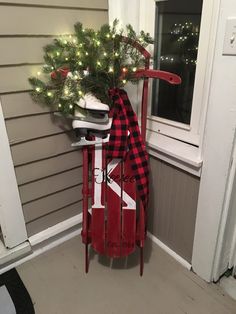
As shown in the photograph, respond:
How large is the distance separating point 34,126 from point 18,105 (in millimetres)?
146

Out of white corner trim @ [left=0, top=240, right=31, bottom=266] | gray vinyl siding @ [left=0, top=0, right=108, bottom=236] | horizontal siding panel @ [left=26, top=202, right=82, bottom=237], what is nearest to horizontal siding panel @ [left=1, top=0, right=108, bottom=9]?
gray vinyl siding @ [left=0, top=0, right=108, bottom=236]

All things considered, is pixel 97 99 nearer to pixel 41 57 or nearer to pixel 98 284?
pixel 41 57

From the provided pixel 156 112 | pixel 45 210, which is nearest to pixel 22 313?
pixel 45 210

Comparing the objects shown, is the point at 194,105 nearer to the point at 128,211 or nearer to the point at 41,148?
the point at 128,211

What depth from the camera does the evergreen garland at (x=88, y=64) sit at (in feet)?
4.13

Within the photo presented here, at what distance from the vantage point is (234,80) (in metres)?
1.09

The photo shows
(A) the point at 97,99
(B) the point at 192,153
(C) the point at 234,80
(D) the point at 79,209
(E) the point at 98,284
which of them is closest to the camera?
(C) the point at 234,80

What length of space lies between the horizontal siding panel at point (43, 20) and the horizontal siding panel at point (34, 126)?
43 centimetres

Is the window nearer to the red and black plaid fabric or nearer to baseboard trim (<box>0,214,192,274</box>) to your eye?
the red and black plaid fabric

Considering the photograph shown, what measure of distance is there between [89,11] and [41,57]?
0.38m

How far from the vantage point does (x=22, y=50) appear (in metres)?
1.31

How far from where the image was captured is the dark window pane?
131 centimetres

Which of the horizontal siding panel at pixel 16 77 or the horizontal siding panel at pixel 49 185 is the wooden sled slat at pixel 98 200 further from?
the horizontal siding panel at pixel 16 77

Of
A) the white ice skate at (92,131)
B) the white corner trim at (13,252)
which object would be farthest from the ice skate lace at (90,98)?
the white corner trim at (13,252)
